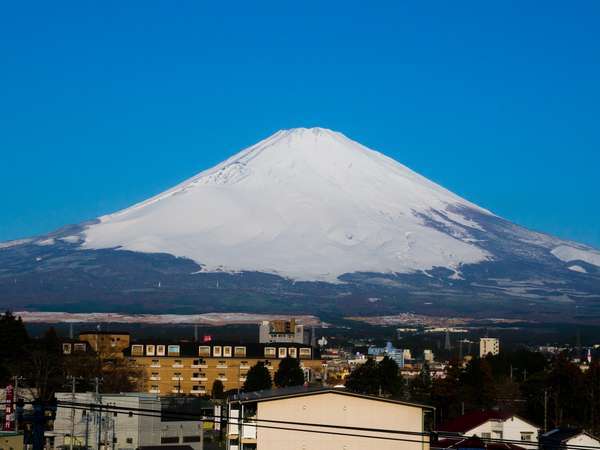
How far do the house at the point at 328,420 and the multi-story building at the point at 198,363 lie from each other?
2070 inches

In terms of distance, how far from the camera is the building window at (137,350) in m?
86.3

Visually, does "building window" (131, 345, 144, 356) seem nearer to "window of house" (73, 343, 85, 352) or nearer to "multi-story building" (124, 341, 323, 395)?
"multi-story building" (124, 341, 323, 395)

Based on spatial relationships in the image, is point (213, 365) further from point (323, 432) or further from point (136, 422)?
point (323, 432)

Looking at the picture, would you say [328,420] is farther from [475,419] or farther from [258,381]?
[258,381]

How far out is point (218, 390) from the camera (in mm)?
77438

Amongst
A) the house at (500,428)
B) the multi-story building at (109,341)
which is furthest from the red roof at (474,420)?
the multi-story building at (109,341)

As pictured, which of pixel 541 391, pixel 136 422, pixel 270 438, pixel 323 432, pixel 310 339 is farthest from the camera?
pixel 310 339

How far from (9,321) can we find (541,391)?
25131 mm

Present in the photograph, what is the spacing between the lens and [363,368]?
71125 mm

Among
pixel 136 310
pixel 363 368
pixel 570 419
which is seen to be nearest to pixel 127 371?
pixel 363 368

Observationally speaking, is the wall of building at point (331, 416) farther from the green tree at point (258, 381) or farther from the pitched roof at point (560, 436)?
the green tree at point (258, 381)

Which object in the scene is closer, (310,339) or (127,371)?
(127,371)

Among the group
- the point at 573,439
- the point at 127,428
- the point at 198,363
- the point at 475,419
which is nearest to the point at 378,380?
the point at 198,363

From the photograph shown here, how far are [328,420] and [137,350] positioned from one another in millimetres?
57714
